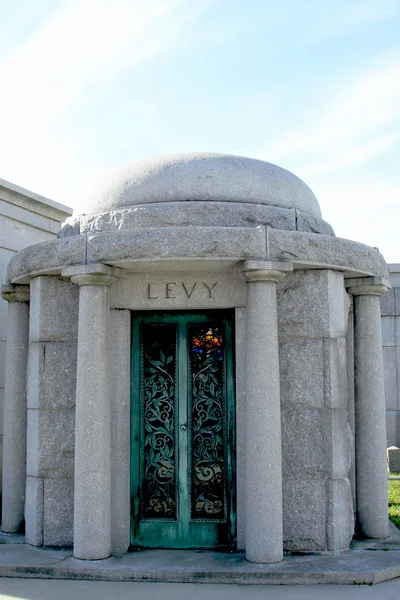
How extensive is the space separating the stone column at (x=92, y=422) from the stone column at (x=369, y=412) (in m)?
2.90

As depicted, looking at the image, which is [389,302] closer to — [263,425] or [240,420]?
[240,420]

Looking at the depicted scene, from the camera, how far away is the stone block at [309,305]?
7.28 metres

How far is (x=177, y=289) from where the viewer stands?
7.38 metres

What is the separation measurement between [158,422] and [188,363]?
0.70 m

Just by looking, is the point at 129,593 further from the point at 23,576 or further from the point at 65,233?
the point at 65,233

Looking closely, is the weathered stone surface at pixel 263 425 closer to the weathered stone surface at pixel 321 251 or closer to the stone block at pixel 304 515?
the weathered stone surface at pixel 321 251

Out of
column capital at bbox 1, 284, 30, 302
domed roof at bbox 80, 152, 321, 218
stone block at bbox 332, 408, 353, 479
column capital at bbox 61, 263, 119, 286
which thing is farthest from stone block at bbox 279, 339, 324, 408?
column capital at bbox 1, 284, 30, 302

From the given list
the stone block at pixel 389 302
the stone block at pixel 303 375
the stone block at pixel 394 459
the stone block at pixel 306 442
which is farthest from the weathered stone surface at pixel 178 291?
the stone block at pixel 389 302

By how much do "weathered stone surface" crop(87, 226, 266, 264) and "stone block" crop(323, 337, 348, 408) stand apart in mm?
1254

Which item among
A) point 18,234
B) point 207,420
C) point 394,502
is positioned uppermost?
point 18,234

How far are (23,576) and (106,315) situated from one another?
2597 millimetres

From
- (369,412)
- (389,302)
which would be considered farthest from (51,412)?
(389,302)

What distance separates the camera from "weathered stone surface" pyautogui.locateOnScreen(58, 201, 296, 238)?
7184 mm

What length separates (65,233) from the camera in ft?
26.0
